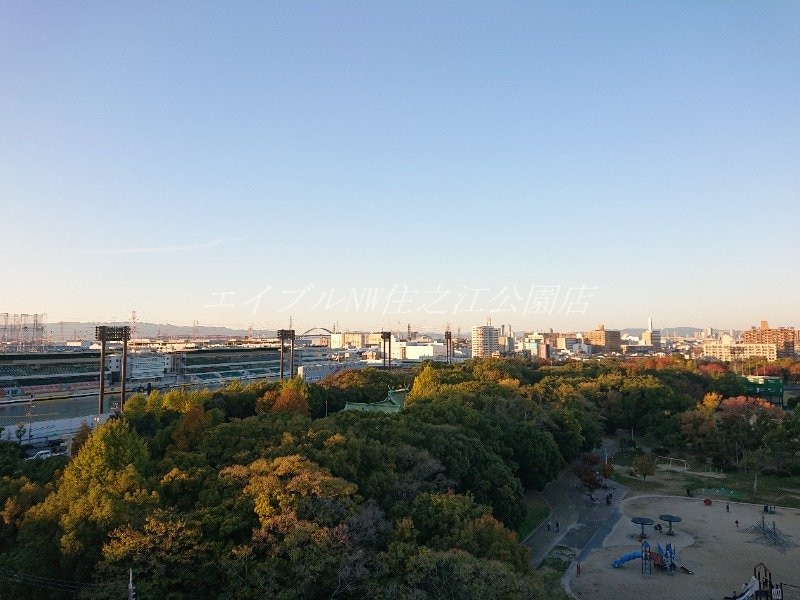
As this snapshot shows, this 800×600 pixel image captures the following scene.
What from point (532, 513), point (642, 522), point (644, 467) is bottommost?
point (532, 513)

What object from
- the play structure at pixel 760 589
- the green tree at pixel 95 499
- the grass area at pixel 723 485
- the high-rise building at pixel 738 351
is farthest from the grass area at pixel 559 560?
the high-rise building at pixel 738 351

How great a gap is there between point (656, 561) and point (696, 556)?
3.19 metres

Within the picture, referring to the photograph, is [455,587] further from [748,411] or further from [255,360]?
[255,360]

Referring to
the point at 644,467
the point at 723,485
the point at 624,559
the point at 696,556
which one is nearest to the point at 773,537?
the point at 696,556

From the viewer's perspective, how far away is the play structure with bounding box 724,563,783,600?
71.0ft

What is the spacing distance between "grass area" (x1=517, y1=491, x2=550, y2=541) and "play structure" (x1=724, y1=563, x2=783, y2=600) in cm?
975

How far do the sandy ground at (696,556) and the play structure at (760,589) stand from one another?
644mm

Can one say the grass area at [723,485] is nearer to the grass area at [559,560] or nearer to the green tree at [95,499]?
the grass area at [559,560]

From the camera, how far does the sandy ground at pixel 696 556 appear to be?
23.4 m

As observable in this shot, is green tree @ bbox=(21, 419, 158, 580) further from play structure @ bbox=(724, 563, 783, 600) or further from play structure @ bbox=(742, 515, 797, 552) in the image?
play structure @ bbox=(742, 515, 797, 552)

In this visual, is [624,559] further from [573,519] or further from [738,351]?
[738,351]

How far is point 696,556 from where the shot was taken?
27.3 m

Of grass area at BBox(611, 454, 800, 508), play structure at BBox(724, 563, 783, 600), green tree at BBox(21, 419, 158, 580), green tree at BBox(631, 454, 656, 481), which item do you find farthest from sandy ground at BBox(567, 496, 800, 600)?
green tree at BBox(21, 419, 158, 580)

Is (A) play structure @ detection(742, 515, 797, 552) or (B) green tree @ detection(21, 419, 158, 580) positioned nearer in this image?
(B) green tree @ detection(21, 419, 158, 580)
